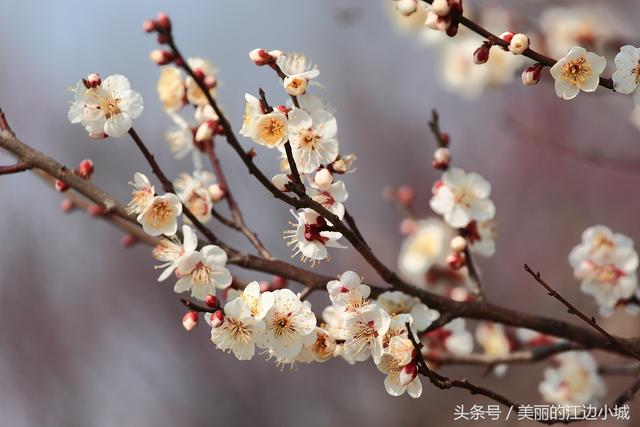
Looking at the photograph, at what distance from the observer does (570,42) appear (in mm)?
3420

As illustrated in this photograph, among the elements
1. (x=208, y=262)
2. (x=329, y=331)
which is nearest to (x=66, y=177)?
(x=208, y=262)

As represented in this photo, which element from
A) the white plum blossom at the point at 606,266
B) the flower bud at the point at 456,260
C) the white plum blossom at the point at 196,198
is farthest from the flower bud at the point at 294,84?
the white plum blossom at the point at 606,266

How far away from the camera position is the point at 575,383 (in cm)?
266

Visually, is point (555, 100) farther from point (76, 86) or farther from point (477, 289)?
point (76, 86)

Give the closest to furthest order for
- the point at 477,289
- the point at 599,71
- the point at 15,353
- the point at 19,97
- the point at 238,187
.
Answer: the point at 599,71, the point at 477,289, the point at 15,353, the point at 238,187, the point at 19,97

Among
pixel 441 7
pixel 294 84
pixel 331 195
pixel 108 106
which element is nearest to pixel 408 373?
pixel 331 195

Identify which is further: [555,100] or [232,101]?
[555,100]

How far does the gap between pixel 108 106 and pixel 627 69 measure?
1093 mm

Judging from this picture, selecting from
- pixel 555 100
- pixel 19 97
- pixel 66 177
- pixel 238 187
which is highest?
pixel 66 177

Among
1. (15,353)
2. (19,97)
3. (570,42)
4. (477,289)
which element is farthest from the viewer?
(19,97)

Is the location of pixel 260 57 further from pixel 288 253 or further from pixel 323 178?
pixel 288 253

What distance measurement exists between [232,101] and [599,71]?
5.45 m

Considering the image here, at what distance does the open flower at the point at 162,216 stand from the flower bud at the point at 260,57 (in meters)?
0.34

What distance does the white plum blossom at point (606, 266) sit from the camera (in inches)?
85.3
